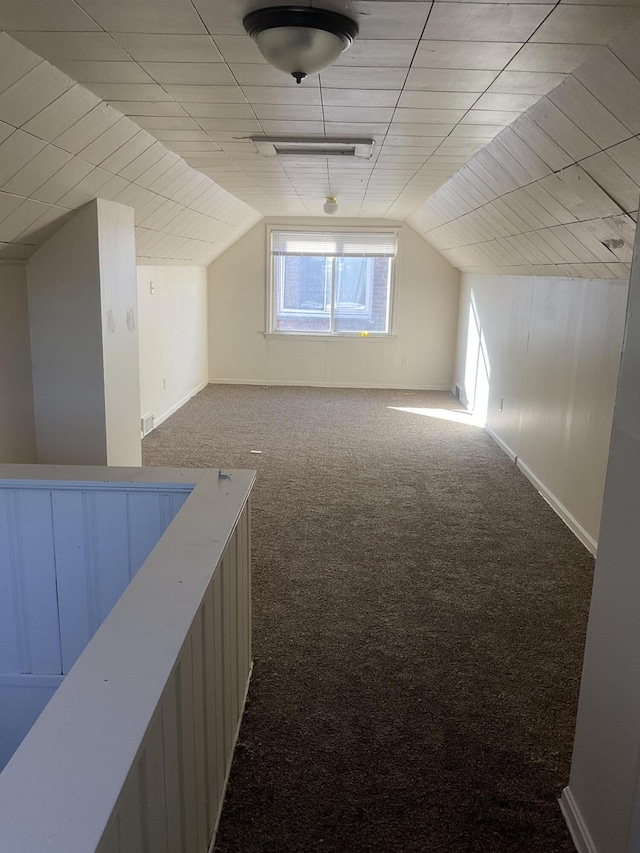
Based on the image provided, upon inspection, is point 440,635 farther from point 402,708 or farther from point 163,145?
point 163,145

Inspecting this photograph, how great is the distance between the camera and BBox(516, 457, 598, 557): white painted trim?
3.53 meters

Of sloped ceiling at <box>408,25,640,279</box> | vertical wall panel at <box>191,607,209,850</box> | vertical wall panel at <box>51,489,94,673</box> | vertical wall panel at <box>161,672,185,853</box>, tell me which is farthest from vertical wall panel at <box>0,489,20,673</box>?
sloped ceiling at <box>408,25,640,279</box>

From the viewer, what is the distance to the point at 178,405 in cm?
679

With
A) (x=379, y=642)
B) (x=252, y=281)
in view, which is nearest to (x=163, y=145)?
(x=379, y=642)

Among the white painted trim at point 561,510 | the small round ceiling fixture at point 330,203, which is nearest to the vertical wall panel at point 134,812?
the white painted trim at point 561,510

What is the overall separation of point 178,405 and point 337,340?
89.6 inches

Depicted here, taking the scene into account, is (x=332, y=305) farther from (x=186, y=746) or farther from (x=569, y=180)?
(x=186, y=746)

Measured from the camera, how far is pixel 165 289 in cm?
628

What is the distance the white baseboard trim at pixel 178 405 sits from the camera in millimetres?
6076

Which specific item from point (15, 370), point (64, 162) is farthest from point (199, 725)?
point (15, 370)

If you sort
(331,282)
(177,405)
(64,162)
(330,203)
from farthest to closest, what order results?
(331,282)
(177,405)
(330,203)
(64,162)

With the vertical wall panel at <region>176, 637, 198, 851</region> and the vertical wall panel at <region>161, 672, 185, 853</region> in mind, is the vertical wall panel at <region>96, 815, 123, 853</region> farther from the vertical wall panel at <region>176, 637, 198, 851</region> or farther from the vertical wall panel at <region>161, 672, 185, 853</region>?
the vertical wall panel at <region>176, 637, 198, 851</region>

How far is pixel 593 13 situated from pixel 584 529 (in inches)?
103

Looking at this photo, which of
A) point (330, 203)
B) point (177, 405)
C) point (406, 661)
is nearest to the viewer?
point (406, 661)
